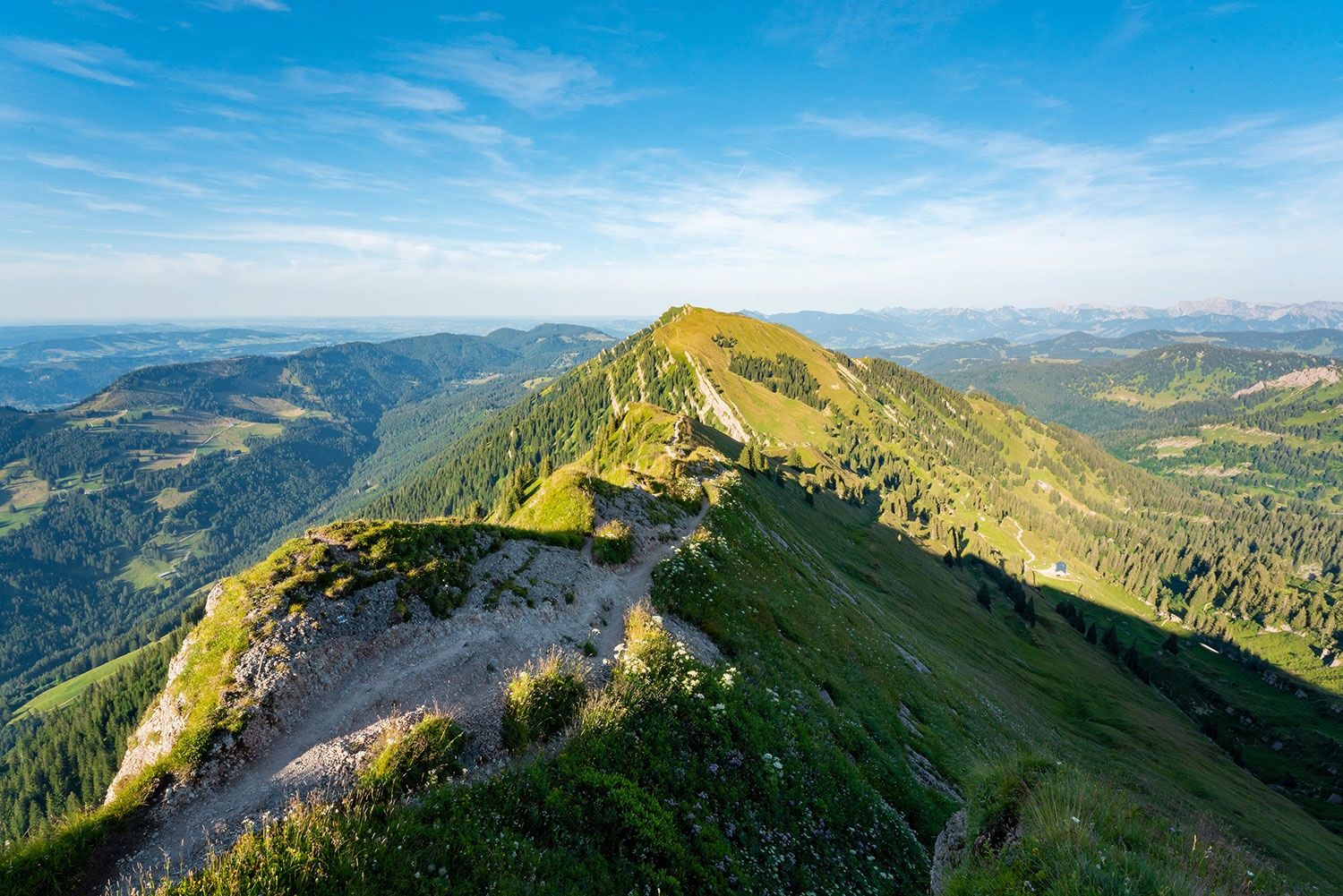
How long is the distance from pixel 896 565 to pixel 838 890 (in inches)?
3579

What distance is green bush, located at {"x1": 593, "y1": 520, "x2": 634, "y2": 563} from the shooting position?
3325 centimetres

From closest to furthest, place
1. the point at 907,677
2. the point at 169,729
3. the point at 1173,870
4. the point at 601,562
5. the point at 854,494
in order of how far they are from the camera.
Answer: the point at 1173,870 → the point at 169,729 → the point at 601,562 → the point at 907,677 → the point at 854,494

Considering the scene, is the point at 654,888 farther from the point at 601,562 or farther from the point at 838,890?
the point at 601,562

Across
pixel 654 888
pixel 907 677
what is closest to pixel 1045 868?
pixel 654 888

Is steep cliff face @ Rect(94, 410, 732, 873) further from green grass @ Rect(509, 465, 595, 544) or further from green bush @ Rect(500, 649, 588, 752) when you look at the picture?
green grass @ Rect(509, 465, 595, 544)

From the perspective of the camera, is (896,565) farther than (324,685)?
Yes

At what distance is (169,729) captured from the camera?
1616 centimetres

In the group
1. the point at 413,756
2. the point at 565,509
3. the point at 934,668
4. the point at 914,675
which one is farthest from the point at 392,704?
the point at 934,668

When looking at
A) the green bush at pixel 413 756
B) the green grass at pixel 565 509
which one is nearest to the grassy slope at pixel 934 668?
the green grass at pixel 565 509

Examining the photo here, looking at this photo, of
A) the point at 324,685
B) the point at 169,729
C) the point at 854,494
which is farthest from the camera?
the point at 854,494

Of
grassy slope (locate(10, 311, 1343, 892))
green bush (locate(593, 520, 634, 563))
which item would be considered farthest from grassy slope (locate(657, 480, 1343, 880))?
green bush (locate(593, 520, 634, 563))

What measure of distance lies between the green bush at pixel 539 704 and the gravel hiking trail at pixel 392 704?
0.48 m

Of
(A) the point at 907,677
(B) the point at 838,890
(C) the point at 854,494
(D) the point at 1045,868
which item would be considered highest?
(D) the point at 1045,868

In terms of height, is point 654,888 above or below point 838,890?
above
